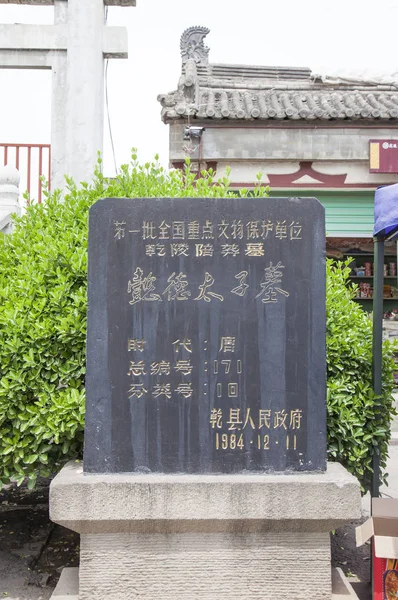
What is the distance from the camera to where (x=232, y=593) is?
2.86 m

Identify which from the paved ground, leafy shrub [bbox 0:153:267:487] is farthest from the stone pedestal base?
the paved ground

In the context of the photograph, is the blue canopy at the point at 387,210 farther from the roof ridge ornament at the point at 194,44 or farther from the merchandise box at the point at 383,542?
the roof ridge ornament at the point at 194,44

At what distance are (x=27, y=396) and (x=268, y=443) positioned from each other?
130 centimetres

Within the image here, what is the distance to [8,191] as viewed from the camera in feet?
22.0

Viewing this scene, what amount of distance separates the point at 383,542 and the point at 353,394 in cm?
87

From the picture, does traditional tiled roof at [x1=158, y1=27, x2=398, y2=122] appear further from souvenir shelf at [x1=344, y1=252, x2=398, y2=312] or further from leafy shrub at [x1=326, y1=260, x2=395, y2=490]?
leafy shrub at [x1=326, y1=260, x2=395, y2=490]

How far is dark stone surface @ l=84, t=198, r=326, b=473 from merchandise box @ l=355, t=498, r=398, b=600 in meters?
0.36

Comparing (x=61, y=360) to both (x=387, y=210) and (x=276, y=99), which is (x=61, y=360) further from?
(x=276, y=99)

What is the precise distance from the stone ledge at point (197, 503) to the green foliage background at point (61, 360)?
397 mm

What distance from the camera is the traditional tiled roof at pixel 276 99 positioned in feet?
38.5

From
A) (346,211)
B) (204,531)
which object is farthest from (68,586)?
(346,211)

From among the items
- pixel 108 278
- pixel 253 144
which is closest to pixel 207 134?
pixel 253 144

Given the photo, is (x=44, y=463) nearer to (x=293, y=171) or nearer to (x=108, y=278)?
(x=108, y=278)

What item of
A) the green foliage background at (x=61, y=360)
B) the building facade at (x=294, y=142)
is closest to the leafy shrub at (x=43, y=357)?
the green foliage background at (x=61, y=360)
